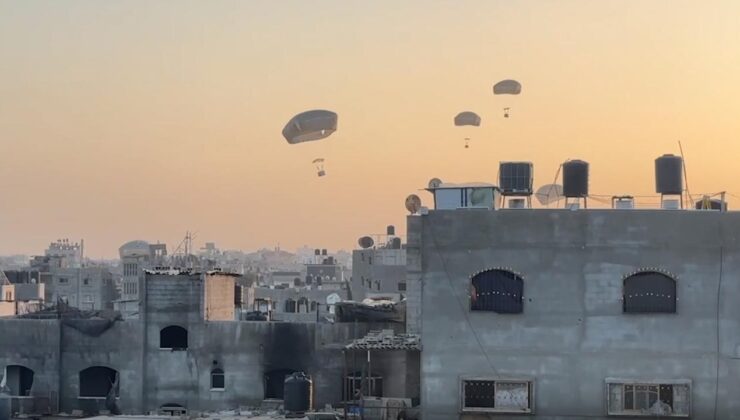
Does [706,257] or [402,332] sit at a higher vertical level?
[706,257]

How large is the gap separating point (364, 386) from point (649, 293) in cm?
898

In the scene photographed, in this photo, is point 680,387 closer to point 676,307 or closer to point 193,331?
point 676,307

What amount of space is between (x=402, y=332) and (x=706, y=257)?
983 centimetres

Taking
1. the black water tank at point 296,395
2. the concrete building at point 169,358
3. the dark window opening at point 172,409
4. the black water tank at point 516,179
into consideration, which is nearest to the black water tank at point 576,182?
the black water tank at point 516,179

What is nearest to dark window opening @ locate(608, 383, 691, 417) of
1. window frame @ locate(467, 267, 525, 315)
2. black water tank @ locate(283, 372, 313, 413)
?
window frame @ locate(467, 267, 525, 315)

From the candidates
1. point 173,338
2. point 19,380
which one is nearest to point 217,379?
point 173,338

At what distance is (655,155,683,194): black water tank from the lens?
29422 millimetres

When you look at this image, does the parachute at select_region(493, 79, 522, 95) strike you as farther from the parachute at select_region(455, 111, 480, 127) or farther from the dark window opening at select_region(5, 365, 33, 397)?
the dark window opening at select_region(5, 365, 33, 397)

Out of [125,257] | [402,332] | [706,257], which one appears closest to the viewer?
[706,257]

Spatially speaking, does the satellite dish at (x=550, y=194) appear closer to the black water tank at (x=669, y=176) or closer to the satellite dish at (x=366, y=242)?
the black water tank at (x=669, y=176)

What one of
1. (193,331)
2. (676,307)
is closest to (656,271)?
(676,307)

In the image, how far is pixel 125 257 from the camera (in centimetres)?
11538

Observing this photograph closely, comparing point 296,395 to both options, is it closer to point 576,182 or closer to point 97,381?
point 97,381

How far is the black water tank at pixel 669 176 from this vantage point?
29422 mm
